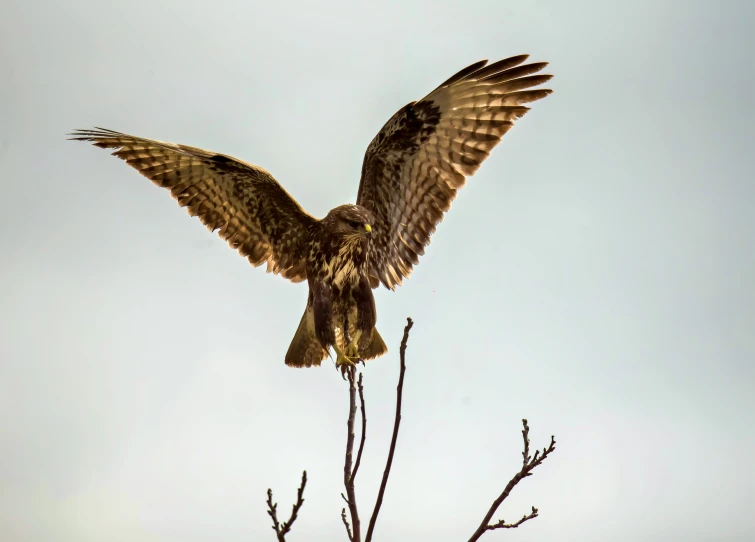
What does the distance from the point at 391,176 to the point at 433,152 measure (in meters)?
0.44

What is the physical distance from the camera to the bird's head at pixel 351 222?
586cm

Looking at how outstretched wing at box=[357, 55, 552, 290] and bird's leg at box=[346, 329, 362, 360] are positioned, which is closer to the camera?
bird's leg at box=[346, 329, 362, 360]

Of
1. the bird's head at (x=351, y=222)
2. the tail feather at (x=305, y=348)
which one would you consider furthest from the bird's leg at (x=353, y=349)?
the bird's head at (x=351, y=222)

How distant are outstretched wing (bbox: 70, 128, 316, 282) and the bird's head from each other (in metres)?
0.85

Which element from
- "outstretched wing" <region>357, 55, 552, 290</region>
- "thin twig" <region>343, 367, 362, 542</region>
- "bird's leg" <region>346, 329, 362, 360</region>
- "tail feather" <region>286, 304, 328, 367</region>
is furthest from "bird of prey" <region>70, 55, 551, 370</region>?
"thin twig" <region>343, 367, 362, 542</region>

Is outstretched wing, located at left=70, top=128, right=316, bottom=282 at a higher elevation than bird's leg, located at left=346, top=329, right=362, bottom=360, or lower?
higher

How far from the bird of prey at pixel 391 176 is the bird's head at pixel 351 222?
810 mm

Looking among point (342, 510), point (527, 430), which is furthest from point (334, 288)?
point (527, 430)

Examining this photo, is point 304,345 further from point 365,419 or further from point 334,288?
point 365,419

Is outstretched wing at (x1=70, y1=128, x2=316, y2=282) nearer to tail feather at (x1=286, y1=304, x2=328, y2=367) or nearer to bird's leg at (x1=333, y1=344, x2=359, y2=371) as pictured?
tail feather at (x1=286, y1=304, x2=328, y2=367)

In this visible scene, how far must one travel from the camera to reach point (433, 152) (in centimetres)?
706

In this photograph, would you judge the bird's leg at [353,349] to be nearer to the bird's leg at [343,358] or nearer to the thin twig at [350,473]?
the bird's leg at [343,358]

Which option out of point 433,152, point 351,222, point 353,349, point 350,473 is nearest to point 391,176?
point 433,152

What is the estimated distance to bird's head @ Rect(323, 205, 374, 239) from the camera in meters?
5.86
